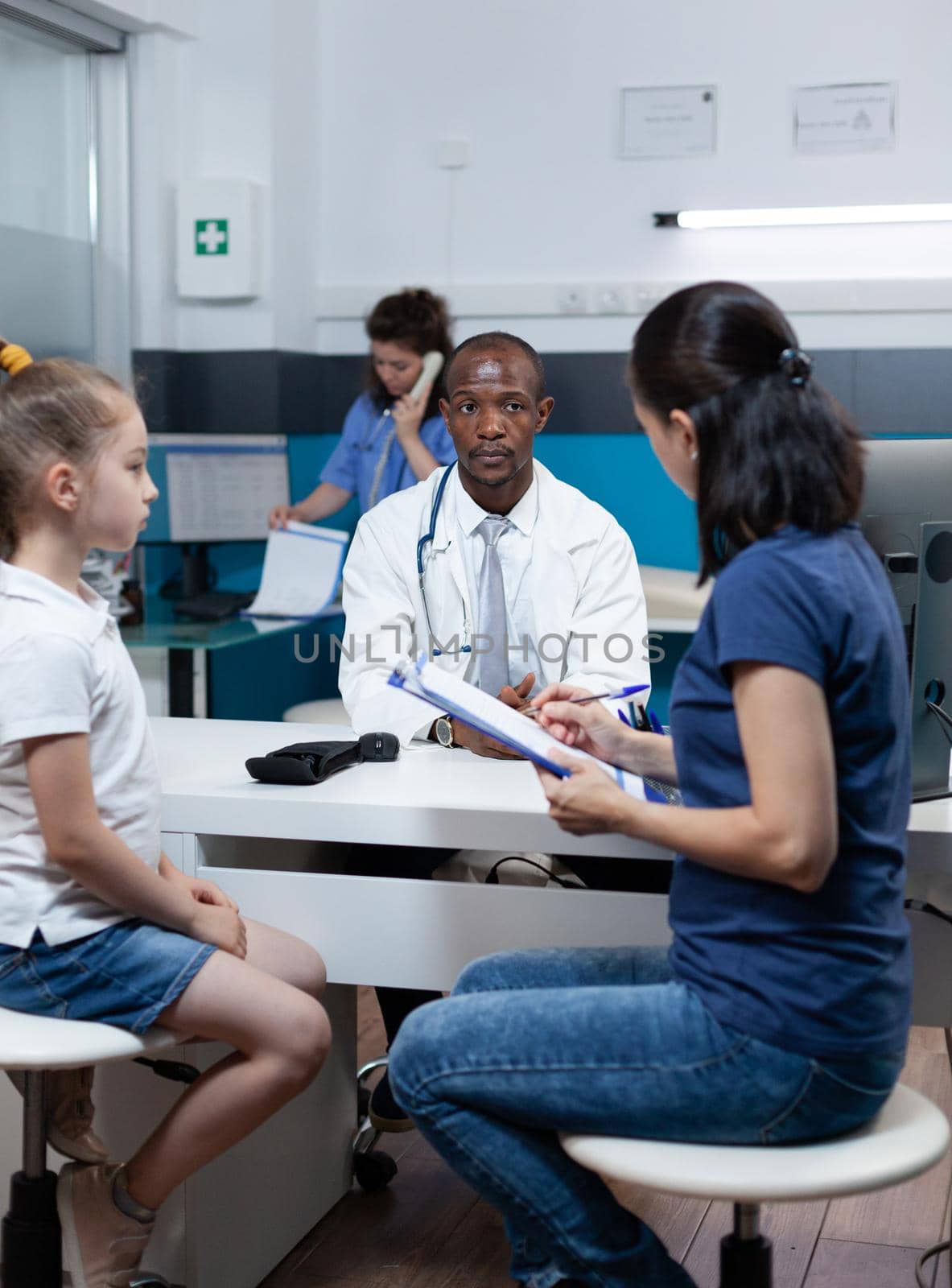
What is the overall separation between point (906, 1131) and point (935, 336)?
333 cm

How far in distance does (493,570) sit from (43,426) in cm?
99

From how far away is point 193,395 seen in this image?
445 centimetres

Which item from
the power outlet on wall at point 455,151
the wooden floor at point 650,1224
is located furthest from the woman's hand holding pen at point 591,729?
the power outlet on wall at point 455,151

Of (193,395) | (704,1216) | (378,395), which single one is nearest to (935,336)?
(378,395)

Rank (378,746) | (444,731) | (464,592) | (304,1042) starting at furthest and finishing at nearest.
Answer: (464,592) < (444,731) < (378,746) < (304,1042)

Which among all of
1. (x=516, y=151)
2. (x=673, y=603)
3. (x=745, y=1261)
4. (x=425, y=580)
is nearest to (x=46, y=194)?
(x=516, y=151)

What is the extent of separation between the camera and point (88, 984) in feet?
4.76

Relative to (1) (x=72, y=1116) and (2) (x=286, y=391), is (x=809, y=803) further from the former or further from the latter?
(2) (x=286, y=391)

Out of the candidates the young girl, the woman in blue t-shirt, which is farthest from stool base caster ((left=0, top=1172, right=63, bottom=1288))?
the woman in blue t-shirt

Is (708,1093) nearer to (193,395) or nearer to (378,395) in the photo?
(378,395)

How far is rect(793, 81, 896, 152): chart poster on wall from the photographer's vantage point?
411 cm

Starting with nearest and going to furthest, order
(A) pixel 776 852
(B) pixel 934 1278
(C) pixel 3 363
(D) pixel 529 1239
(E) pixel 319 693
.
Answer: (A) pixel 776 852, (D) pixel 529 1239, (C) pixel 3 363, (B) pixel 934 1278, (E) pixel 319 693

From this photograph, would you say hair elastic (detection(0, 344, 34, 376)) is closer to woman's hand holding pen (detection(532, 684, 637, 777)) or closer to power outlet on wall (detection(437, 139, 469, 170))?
woman's hand holding pen (detection(532, 684, 637, 777))

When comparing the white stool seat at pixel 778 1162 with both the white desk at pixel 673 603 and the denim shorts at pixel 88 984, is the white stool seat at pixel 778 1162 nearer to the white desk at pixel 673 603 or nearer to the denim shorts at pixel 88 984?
the denim shorts at pixel 88 984
